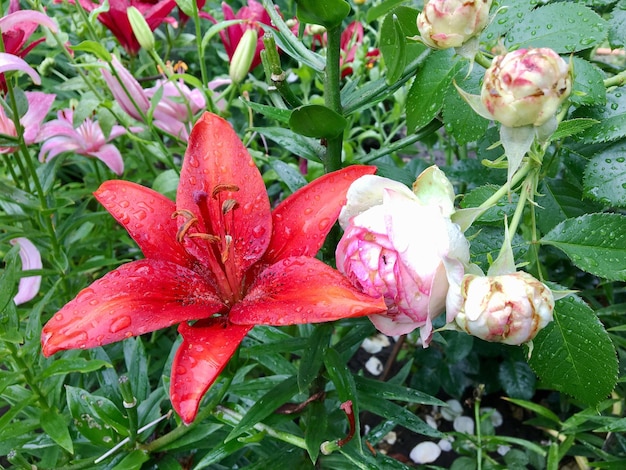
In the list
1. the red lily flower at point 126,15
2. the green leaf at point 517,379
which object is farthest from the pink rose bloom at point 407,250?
the green leaf at point 517,379

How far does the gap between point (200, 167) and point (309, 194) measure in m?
0.11

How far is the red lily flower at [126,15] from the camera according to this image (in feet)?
3.10

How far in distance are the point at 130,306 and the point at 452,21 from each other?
34 centimetres

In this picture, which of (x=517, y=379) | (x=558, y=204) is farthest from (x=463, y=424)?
(x=558, y=204)

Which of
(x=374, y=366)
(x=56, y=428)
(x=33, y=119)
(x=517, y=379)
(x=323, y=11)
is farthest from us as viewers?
(x=374, y=366)

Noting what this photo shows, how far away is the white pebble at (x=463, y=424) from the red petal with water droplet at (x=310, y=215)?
837 millimetres

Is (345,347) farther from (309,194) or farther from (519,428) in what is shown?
(519,428)

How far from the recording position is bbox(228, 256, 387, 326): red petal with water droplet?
0.44 m

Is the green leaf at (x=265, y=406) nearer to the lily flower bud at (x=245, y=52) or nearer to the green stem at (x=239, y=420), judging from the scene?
the green stem at (x=239, y=420)

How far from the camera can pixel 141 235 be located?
0.56 meters

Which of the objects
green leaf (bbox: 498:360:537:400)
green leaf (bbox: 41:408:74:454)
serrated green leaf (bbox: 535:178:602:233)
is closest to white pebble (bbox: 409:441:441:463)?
green leaf (bbox: 498:360:537:400)

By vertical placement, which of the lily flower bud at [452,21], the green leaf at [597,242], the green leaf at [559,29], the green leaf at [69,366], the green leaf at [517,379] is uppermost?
the lily flower bud at [452,21]

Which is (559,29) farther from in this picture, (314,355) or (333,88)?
(314,355)

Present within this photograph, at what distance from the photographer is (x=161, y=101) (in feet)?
3.03
